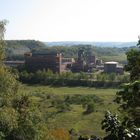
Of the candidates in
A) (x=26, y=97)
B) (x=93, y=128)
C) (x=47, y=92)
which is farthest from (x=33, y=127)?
(x=47, y=92)

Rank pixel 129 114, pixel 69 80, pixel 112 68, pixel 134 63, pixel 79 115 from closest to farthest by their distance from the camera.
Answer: pixel 129 114
pixel 134 63
pixel 79 115
pixel 69 80
pixel 112 68

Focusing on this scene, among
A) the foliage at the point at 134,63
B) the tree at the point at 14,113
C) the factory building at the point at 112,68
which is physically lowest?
the factory building at the point at 112,68

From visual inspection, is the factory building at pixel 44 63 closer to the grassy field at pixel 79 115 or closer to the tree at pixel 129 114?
the grassy field at pixel 79 115

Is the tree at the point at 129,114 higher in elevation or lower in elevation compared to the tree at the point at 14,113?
higher

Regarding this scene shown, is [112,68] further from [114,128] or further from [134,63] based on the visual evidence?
[114,128]

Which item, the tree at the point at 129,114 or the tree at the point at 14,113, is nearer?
the tree at the point at 129,114

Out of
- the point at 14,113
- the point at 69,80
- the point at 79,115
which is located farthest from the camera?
the point at 69,80

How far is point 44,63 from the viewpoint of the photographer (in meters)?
159

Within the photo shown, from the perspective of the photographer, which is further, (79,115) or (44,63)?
(44,63)

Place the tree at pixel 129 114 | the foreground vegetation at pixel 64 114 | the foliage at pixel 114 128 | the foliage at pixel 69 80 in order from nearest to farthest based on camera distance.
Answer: the tree at pixel 129 114 → the foliage at pixel 114 128 → the foreground vegetation at pixel 64 114 → the foliage at pixel 69 80

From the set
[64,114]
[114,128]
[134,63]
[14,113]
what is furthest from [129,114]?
[64,114]

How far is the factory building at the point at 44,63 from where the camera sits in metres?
157

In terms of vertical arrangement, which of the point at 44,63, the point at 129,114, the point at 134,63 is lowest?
the point at 44,63

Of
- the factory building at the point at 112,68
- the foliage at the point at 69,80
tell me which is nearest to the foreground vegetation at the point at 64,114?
the foliage at the point at 69,80
